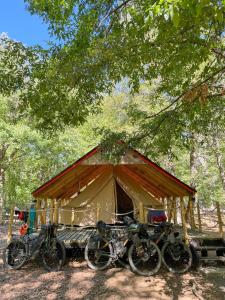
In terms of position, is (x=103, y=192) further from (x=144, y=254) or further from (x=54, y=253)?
(x=144, y=254)

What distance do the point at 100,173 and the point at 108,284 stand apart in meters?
5.31

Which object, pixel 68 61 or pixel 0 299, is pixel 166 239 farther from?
pixel 68 61

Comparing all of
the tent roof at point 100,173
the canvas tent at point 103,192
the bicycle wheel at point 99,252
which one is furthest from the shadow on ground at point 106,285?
the canvas tent at point 103,192

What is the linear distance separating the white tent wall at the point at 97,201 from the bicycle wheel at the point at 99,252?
3134 mm

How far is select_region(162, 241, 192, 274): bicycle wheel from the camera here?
6719 mm

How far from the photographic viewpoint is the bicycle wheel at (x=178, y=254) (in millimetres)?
6719

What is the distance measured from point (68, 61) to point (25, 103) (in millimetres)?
1663

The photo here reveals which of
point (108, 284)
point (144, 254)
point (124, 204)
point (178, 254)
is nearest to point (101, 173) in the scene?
point (124, 204)

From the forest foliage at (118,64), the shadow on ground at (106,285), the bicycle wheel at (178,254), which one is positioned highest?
the forest foliage at (118,64)

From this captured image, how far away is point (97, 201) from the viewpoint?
1047 centimetres

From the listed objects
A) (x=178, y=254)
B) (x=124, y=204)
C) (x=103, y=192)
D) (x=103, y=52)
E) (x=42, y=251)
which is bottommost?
(x=178, y=254)

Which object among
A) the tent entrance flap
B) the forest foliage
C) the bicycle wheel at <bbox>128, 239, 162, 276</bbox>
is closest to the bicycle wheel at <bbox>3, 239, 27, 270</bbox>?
the bicycle wheel at <bbox>128, 239, 162, 276</bbox>

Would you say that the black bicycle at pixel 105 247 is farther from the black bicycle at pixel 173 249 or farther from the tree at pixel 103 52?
the tree at pixel 103 52

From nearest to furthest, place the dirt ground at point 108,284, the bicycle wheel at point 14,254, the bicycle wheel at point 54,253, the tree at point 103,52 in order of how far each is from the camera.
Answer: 1. the tree at point 103,52
2. the dirt ground at point 108,284
3. the bicycle wheel at point 54,253
4. the bicycle wheel at point 14,254
